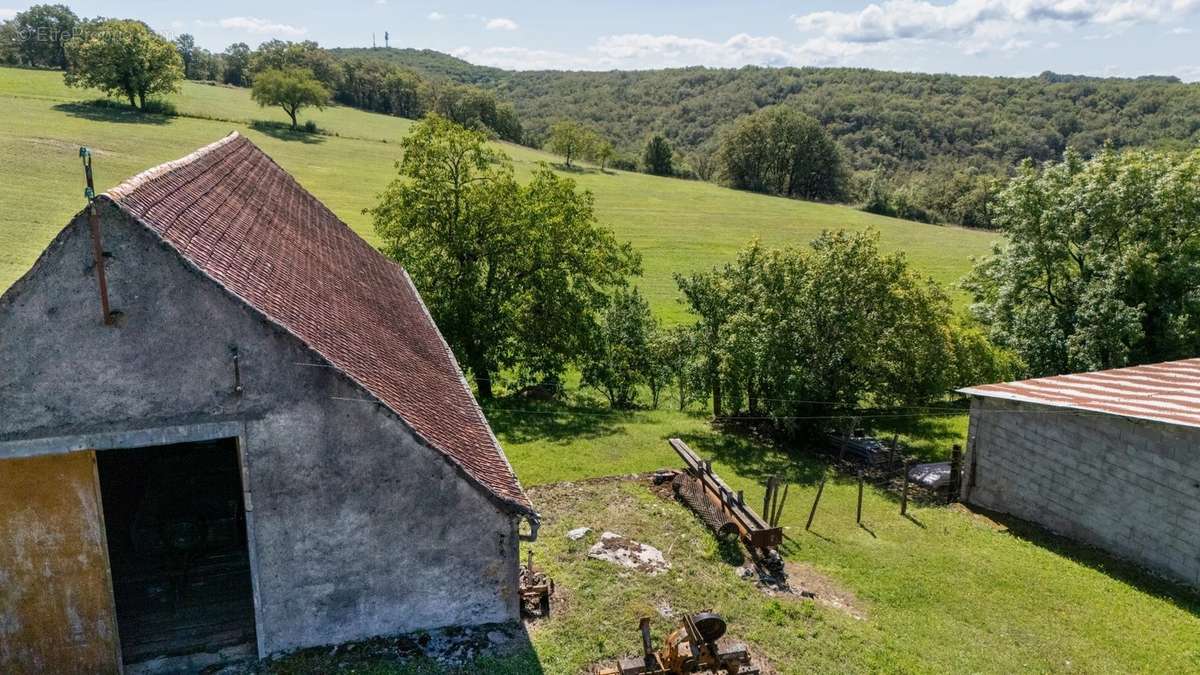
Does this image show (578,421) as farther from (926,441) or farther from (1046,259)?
(1046,259)

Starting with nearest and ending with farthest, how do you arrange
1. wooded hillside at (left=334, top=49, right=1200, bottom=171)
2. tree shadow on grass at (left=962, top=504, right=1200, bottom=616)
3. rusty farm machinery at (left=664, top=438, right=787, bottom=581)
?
rusty farm machinery at (left=664, top=438, right=787, bottom=581) → tree shadow on grass at (left=962, top=504, right=1200, bottom=616) → wooded hillside at (left=334, top=49, right=1200, bottom=171)

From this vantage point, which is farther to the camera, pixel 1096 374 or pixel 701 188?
pixel 701 188

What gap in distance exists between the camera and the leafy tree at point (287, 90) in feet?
278

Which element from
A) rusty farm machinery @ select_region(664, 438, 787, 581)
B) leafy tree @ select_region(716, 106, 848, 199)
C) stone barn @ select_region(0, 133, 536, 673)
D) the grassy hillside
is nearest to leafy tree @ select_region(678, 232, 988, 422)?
rusty farm machinery @ select_region(664, 438, 787, 581)

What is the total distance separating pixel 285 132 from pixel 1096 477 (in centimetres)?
8484

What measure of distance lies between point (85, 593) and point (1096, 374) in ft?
75.3

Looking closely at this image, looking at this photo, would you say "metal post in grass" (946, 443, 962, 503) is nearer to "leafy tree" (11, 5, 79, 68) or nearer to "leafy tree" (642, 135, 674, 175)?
"leafy tree" (642, 135, 674, 175)

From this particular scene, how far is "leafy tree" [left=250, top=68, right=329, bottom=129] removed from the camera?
3332 inches

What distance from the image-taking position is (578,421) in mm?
27078

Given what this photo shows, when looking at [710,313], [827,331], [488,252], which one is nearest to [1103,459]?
[827,331]

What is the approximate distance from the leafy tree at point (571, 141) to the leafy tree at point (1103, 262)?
76.1 m

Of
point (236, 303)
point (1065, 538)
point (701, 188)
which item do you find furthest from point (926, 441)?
point (701, 188)

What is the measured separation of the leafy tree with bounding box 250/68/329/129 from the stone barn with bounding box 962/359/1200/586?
279 ft

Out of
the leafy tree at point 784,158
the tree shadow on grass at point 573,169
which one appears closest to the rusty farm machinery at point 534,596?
the tree shadow on grass at point 573,169
